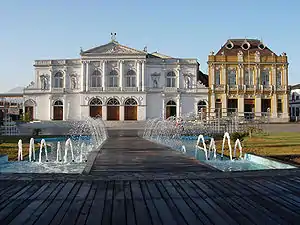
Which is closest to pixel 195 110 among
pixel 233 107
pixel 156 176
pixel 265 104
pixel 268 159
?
pixel 233 107

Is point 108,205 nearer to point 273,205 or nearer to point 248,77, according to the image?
point 273,205

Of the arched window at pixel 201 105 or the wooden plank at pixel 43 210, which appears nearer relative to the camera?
the wooden plank at pixel 43 210

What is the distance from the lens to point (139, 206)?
540 cm

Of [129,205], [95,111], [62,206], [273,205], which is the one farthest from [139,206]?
[95,111]

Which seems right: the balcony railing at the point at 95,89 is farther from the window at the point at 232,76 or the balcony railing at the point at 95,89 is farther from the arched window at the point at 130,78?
the window at the point at 232,76

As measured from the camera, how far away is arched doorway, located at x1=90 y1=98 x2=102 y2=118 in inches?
2176

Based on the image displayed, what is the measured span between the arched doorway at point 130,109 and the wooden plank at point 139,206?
4850 centimetres

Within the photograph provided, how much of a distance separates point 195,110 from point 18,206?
167 feet

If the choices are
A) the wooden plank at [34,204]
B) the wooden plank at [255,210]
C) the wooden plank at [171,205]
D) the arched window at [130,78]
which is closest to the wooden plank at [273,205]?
the wooden plank at [255,210]

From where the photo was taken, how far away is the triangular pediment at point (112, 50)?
55.6m

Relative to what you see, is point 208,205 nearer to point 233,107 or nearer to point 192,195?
point 192,195

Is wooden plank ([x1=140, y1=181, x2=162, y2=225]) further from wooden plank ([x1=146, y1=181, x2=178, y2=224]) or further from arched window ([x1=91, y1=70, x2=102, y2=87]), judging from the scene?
arched window ([x1=91, y1=70, x2=102, y2=87])

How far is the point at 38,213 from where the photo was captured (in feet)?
16.5

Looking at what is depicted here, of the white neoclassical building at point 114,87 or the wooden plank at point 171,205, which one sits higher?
the white neoclassical building at point 114,87
